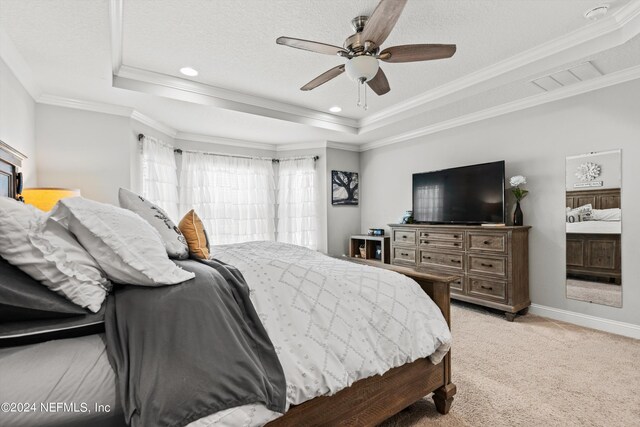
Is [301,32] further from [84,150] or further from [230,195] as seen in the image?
[230,195]

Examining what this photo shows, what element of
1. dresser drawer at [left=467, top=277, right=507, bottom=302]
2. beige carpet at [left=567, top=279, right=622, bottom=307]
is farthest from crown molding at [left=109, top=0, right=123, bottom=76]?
beige carpet at [left=567, top=279, right=622, bottom=307]

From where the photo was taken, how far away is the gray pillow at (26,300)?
0.89 m

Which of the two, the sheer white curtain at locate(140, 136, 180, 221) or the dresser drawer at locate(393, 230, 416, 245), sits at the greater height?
the sheer white curtain at locate(140, 136, 180, 221)

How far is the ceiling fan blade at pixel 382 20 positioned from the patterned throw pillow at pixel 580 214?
9.19 ft

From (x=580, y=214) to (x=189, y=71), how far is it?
14.2 ft

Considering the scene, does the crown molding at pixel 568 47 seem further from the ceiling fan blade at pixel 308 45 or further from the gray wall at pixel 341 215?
the gray wall at pixel 341 215

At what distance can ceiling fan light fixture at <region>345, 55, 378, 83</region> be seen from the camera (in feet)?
7.18

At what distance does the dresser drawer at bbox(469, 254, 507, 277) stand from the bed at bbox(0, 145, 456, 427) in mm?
2005

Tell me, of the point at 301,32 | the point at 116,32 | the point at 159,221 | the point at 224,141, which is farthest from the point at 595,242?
the point at 224,141

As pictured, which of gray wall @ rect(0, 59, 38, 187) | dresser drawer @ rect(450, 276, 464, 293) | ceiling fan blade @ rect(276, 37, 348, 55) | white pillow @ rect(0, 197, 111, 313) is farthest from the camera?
dresser drawer @ rect(450, 276, 464, 293)

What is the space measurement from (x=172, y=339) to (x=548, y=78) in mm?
3808

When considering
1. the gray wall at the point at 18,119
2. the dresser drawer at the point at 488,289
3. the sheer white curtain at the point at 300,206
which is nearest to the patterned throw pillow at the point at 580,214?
the dresser drawer at the point at 488,289

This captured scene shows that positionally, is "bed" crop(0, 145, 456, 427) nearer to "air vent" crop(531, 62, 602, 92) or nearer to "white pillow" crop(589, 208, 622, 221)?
"white pillow" crop(589, 208, 622, 221)

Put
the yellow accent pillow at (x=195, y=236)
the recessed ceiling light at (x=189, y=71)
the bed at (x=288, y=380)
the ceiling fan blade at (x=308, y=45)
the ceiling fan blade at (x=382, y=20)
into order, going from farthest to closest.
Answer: the recessed ceiling light at (x=189, y=71) < the ceiling fan blade at (x=308, y=45) < the yellow accent pillow at (x=195, y=236) < the ceiling fan blade at (x=382, y=20) < the bed at (x=288, y=380)
